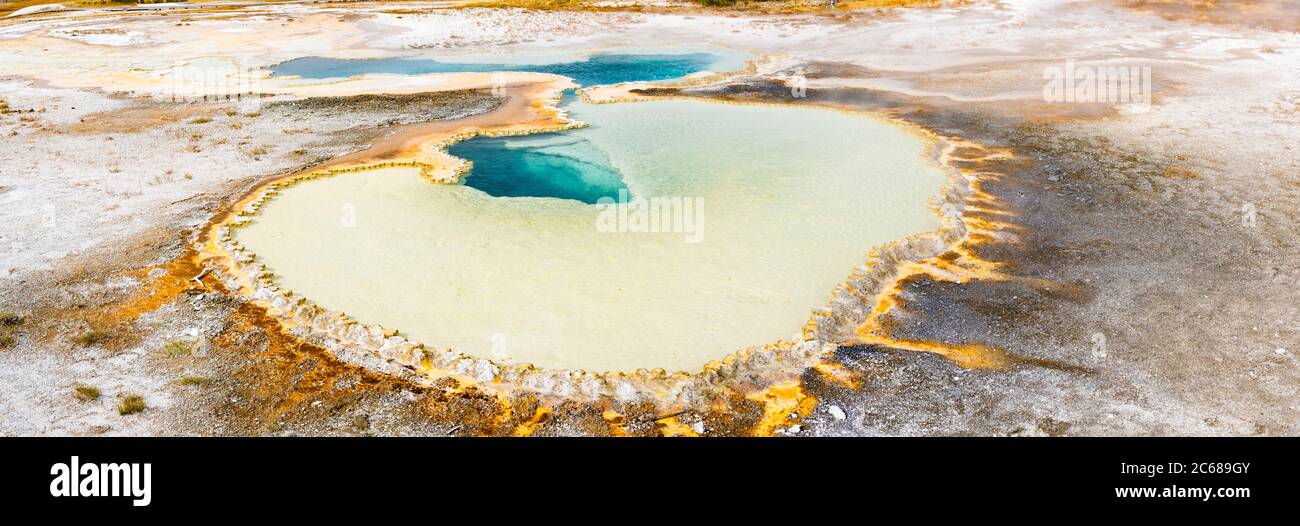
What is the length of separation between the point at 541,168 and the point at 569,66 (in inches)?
700

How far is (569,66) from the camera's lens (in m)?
34.4

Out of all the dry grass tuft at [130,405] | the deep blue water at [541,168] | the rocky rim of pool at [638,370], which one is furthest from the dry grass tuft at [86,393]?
the deep blue water at [541,168]

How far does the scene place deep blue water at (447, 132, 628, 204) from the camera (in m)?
16.2

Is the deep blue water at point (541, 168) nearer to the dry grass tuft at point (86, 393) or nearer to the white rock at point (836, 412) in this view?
the white rock at point (836, 412)

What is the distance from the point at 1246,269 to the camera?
11.5m

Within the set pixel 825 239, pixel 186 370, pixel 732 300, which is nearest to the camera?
pixel 186 370

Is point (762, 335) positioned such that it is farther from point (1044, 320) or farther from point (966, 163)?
point (966, 163)

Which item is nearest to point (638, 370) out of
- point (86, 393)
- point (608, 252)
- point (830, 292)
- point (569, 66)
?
point (608, 252)

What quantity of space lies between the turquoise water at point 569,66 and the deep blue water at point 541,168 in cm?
1079

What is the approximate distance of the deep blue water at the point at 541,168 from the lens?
16172 millimetres

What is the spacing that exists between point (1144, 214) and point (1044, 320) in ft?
18.5

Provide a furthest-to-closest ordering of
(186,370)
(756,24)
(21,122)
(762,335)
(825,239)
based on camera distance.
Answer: (756,24)
(21,122)
(825,239)
(762,335)
(186,370)

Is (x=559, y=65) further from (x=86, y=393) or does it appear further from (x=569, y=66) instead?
(x=86, y=393)

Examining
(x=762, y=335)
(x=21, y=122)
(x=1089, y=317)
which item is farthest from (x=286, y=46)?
(x=1089, y=317)
